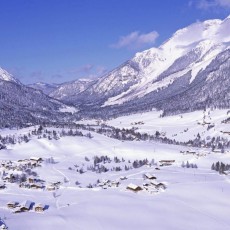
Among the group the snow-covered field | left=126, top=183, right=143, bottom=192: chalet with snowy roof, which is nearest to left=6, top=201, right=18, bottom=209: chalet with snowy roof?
the snow-covered field

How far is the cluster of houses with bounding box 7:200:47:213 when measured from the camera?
102688mm

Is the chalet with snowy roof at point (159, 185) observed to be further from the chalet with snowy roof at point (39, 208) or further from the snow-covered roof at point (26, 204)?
the snow-covered roof at point (26, 204)

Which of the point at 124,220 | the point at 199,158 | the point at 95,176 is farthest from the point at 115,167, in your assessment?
the point at 124,220

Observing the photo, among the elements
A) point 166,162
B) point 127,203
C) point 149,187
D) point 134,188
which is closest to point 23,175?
point 134,188

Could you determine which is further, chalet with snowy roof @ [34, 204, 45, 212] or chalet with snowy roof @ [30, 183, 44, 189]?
chalet with snowy roof @ [30, 183, 44, 189]

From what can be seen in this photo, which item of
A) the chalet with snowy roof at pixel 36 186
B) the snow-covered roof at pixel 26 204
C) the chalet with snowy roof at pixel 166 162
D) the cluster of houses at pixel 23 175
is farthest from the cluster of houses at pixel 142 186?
the chalet with snowy roof at pixel 166 162

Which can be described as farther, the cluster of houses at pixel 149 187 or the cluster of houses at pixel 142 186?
the cluster of houses at pixel 142 186

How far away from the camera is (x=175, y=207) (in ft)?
340

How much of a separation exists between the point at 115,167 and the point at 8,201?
6736 cm

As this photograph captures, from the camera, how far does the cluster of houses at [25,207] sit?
10269cm

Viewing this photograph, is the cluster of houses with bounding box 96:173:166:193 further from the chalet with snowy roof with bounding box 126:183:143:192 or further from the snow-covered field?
the snow-covered field

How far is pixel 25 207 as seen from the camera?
4092 inches

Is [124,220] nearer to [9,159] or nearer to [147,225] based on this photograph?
[147,225]

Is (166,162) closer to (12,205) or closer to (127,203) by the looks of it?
(127,203)
